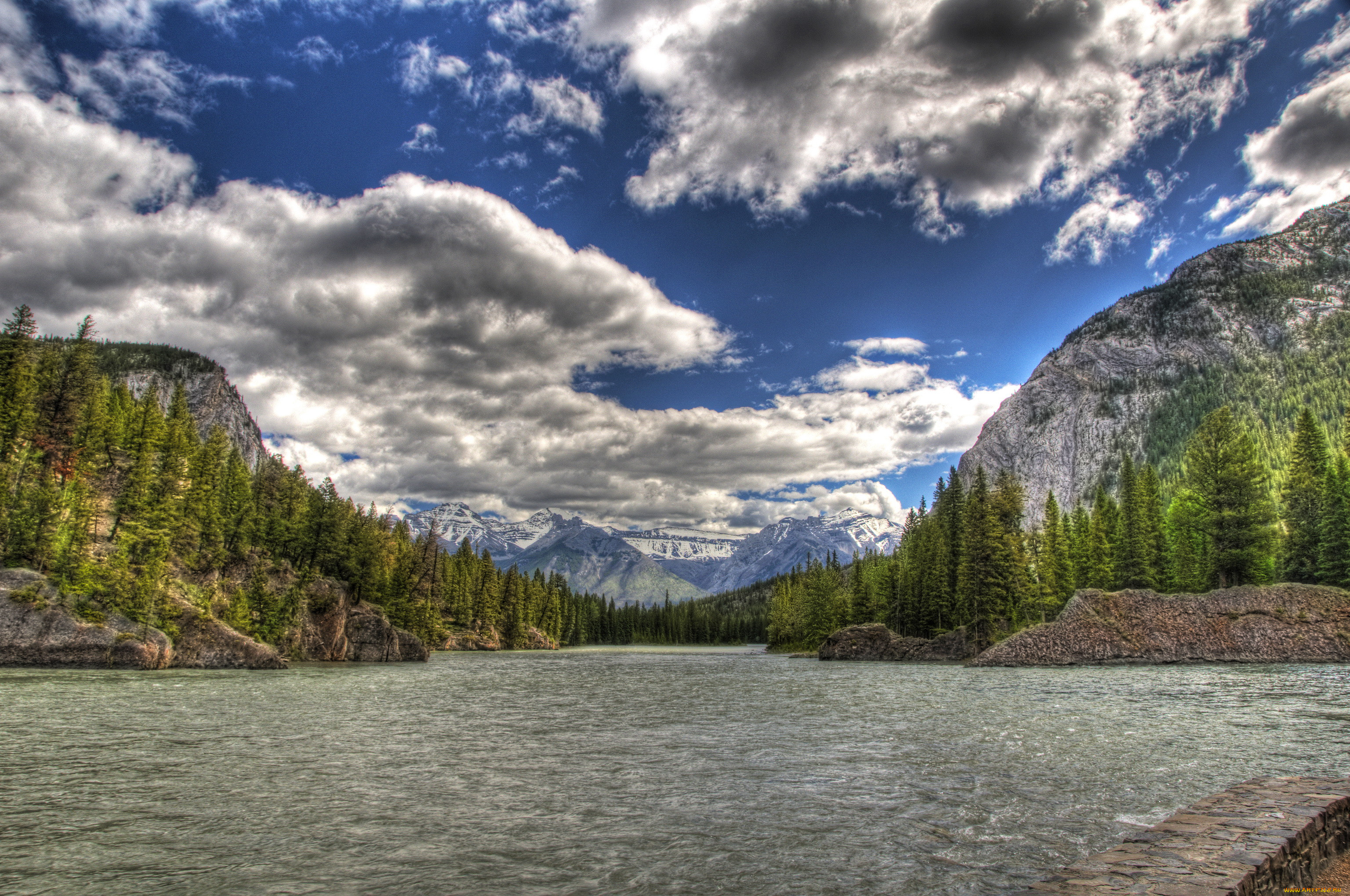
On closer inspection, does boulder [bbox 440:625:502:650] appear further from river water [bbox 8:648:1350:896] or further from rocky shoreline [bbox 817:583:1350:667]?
river water [bbox 8:648:1350:896]

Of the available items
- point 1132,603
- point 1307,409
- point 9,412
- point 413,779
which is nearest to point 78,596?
point 9,412

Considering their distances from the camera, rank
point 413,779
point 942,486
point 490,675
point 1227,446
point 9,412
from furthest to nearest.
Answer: point 942,486 → point 1227,446 → point 9,412 → point 490,675 → point 413,779

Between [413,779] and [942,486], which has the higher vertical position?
[942,486]

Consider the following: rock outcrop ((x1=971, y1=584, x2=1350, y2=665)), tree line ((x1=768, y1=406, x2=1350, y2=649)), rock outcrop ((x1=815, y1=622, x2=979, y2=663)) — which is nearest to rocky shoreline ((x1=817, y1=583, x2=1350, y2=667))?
rock outcrop ((x1=971, y1=584, x2=1350, y2=665))

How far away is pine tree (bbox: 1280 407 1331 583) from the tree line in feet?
0.41

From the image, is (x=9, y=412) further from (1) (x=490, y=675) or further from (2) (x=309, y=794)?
(2) (x=309, y=794)

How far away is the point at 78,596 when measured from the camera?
54625mm

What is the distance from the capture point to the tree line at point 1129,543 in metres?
66.9

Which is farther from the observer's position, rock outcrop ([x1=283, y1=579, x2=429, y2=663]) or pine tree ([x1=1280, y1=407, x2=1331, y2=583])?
rock outcrop ([x1=283, y1=579, x2=429, y2=663])

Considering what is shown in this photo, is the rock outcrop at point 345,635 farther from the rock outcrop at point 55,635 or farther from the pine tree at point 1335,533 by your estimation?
the pine tree at point 1335,533

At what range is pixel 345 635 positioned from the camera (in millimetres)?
83938

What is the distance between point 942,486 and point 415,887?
114031 millimetres

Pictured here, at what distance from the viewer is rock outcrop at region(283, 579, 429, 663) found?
79.6 metres

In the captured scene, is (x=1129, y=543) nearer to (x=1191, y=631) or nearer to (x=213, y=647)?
(x=1191, y=631)
